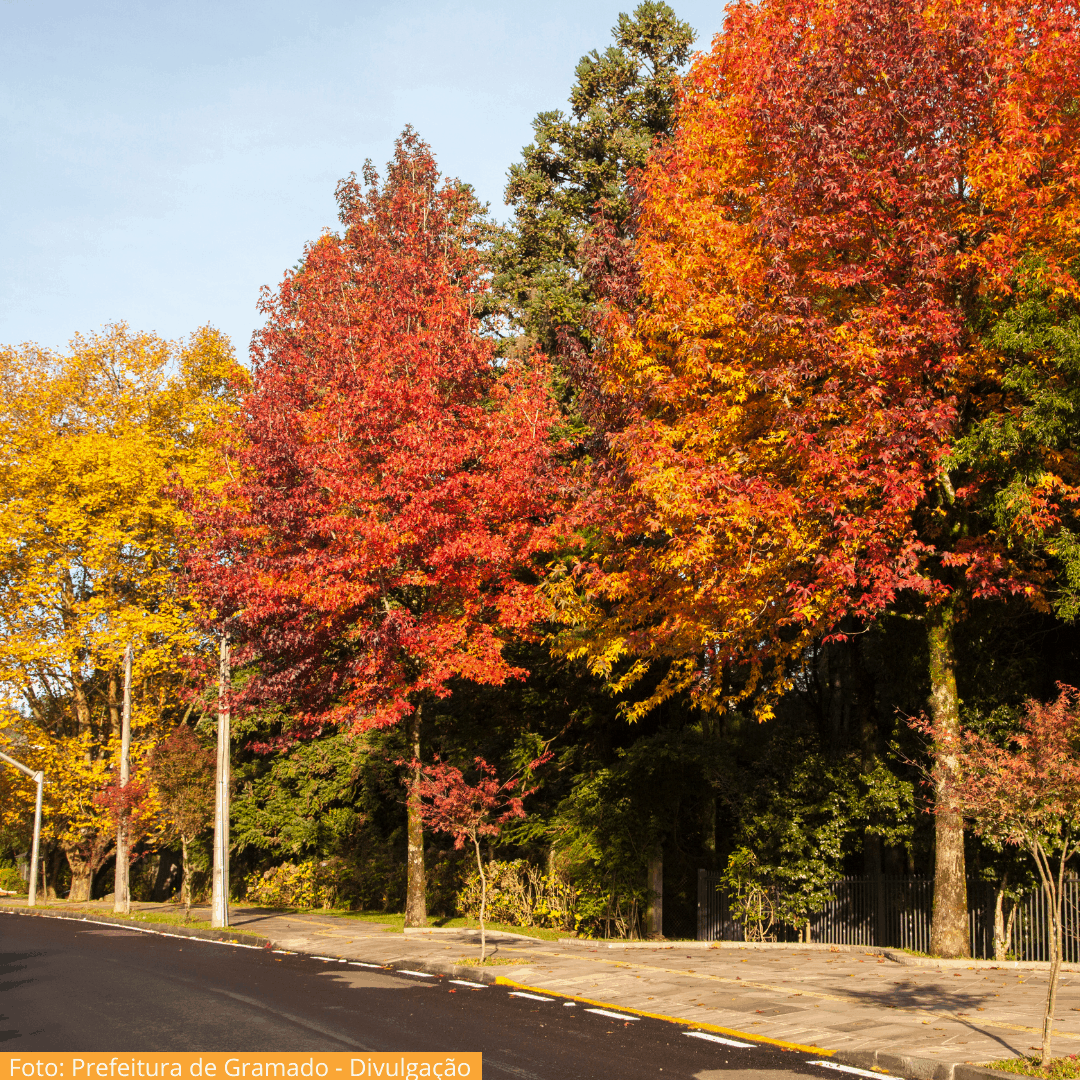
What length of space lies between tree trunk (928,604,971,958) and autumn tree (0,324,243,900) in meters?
23.0

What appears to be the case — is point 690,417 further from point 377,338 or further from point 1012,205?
point 377,338

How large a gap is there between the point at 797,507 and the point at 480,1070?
887cm

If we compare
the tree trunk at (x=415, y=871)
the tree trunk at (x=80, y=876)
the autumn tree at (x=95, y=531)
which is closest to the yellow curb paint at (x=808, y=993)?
the tree trunk at (x=415, y=871)

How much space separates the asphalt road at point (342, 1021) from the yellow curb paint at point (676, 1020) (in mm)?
148

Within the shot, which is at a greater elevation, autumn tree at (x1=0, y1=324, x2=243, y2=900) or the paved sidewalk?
autumn tree at (x1=0, y1=324, x2=243, y2=900)

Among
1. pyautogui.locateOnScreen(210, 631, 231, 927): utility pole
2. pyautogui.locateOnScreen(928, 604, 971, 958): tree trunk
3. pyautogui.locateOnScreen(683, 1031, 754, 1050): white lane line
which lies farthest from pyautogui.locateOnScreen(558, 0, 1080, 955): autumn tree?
pyautogui.locateOnScreen(210, 631, 231, 927): utility pole

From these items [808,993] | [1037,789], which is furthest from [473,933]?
[1037,789]

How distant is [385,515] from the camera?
64.0 ft

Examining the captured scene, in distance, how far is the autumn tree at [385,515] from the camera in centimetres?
1936

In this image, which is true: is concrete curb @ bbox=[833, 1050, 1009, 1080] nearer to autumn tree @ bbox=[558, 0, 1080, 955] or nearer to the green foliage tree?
autumn tree @ bbox=[558, 0, 1080, 955]

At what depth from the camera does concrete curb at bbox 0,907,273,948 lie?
2062cm

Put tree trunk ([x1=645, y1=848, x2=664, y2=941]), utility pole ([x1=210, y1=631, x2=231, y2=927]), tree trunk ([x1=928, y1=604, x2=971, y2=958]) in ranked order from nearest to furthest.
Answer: tree trunk ([x1=928, y1=604, x2=971, y2=958]) → tree trunk ([x1=645, y1=848, x2=664, y2=941]) → utility pole ([x1=210, y1=631, x2=231, y2=927])

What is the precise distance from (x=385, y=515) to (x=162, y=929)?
481 inches

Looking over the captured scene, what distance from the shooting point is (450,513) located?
20.1m
